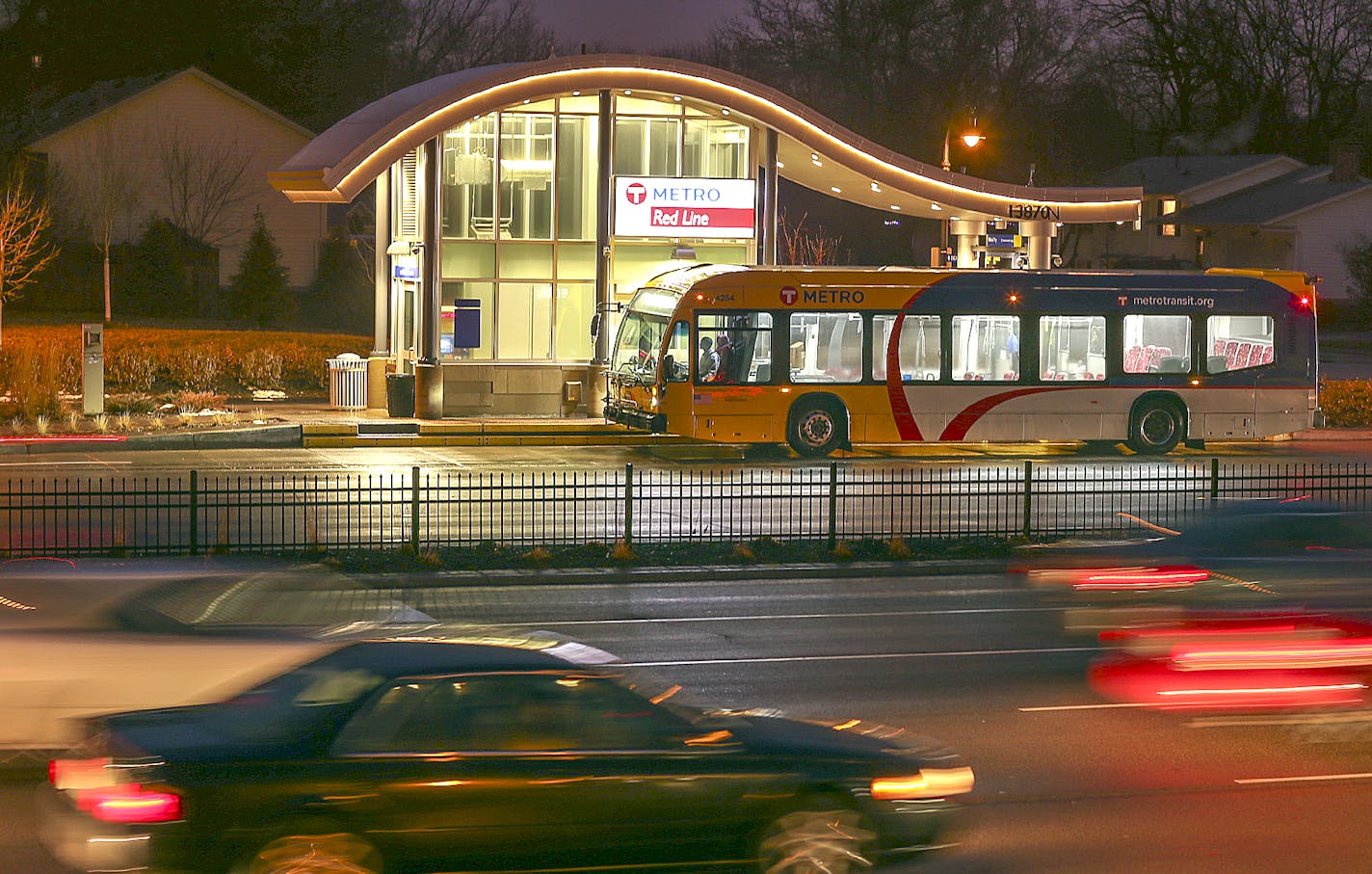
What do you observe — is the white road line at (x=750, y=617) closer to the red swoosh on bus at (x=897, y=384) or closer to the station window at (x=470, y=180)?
the red swoosh on bus at (x=897, y=384)

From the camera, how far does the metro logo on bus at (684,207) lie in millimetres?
34938

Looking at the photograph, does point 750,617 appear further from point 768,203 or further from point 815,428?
point 768,203

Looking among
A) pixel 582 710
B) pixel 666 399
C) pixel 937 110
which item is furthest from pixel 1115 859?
pixel 937 110

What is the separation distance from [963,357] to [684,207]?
28.1 feet

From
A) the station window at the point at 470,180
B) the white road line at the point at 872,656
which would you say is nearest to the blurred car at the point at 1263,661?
the white road line at the point at 872,656

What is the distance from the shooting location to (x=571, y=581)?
16.7 m

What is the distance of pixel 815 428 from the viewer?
28.8 metres

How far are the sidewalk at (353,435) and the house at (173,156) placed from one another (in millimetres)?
27592

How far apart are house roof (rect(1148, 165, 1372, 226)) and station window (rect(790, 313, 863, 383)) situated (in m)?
50.4

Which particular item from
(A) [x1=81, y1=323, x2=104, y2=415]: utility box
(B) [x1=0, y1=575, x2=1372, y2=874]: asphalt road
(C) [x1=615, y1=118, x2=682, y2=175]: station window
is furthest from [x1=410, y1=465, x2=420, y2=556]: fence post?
(C) [x1=615, y1=118, x2=682, y2=175]: station window

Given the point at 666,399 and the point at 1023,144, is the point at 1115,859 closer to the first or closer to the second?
the point at 666,399

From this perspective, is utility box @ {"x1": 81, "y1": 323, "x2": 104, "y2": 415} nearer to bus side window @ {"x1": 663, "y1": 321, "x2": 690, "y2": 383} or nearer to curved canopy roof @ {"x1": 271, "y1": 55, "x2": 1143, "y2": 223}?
curved canopy roof @ {"x1": 271, "y1": 55, "x2": 1143, "y2": 223}

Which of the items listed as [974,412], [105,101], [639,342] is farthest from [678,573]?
[105,101]

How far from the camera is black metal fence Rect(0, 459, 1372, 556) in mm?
17188
